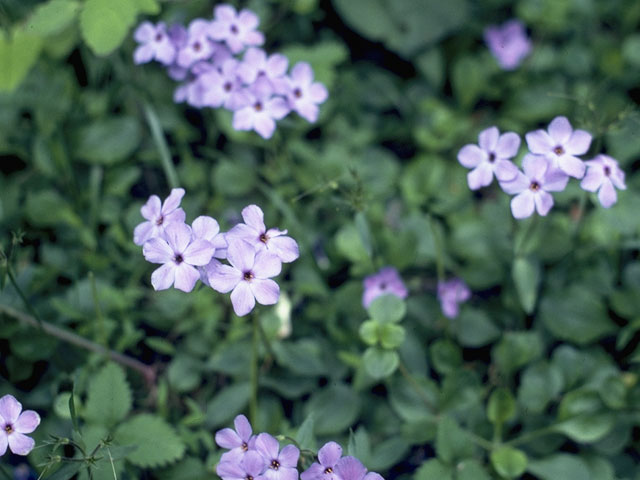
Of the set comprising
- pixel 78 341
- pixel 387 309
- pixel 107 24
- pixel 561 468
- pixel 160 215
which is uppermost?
pixel 107 24

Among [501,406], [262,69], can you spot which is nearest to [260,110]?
[262,69]

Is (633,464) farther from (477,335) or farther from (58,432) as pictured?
(58,432)

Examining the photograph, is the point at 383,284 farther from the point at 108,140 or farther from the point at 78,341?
the point at 108,140

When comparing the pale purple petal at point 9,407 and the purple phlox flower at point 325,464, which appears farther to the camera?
the pale purple petal at point 9,407

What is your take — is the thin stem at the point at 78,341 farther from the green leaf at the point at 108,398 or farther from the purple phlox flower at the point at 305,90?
the purple phlox flower at the point at 305,90

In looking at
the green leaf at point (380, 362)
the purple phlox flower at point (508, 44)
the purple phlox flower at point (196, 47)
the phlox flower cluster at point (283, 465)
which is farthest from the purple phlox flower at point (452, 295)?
the purple phlox flower at point (508, 44)

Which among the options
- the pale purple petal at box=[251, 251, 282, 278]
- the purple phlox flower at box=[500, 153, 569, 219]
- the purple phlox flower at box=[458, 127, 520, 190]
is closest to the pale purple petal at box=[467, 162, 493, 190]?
the purple phlox flower at box=[458, 127, 520, 190]
